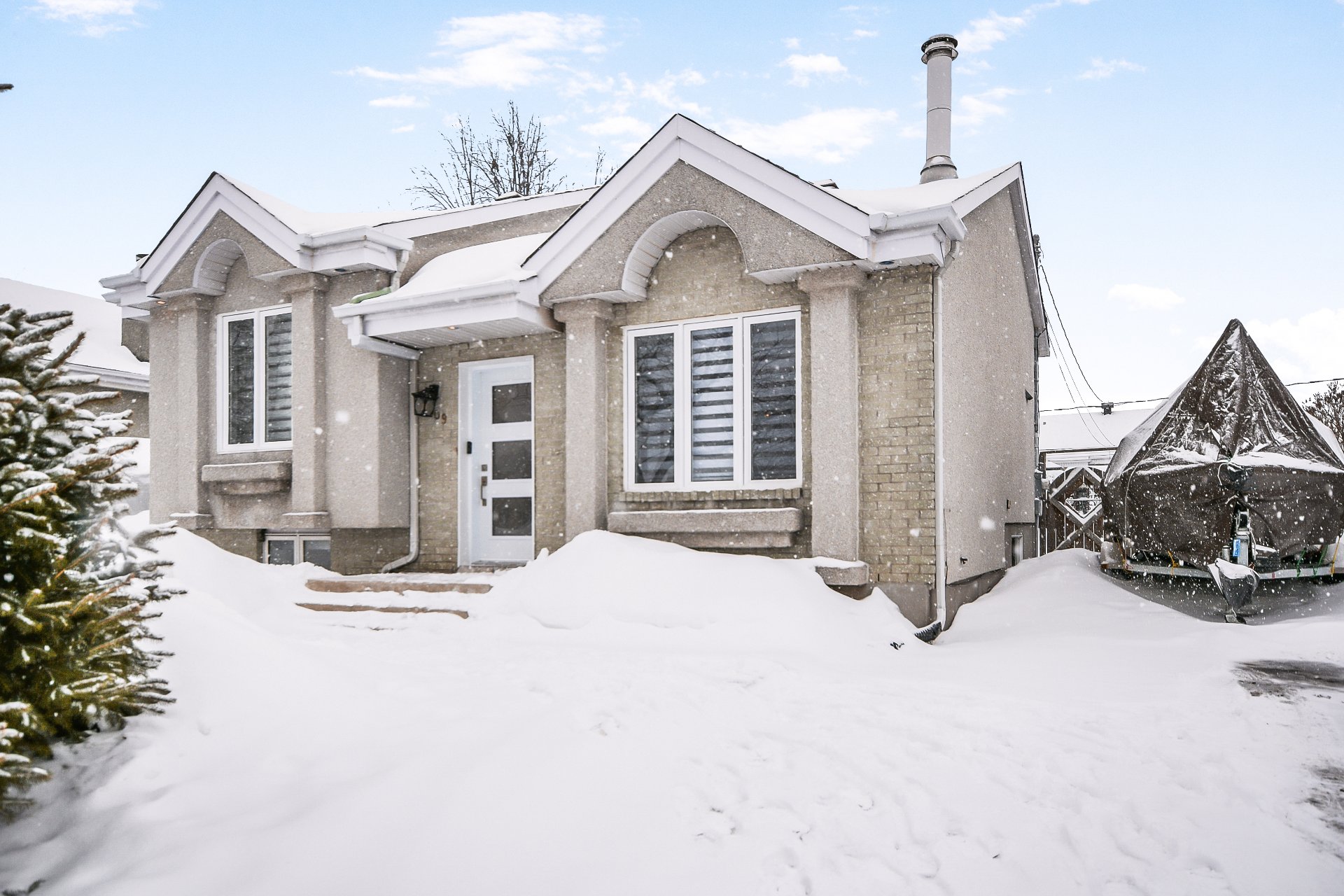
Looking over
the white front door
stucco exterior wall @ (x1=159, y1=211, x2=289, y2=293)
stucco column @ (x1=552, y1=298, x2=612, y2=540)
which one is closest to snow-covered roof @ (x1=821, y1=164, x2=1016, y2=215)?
stucco column @ (x1=552, y1=298, x2=612, y2=540)

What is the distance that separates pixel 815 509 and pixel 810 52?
10870 mm

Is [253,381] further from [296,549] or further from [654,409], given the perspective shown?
[654,409]

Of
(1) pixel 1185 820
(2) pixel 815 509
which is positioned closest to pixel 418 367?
(2) pixel 815 509

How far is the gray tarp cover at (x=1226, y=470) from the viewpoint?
8047 mm

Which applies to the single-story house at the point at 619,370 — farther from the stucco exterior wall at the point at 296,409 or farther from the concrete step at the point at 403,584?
the concrete step at the point at 403,584

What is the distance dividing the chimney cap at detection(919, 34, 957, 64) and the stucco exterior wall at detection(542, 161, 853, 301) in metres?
5.36

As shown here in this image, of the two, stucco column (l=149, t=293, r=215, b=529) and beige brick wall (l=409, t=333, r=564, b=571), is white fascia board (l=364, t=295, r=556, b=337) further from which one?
stucco column (l=149, t=293, r=215, b=529)

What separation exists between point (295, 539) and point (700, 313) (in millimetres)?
5944

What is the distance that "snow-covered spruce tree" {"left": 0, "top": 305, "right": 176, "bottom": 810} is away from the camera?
2742 mm

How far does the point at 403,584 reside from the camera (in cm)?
841

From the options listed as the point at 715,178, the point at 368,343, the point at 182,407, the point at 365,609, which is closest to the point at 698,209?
the point at 715,178

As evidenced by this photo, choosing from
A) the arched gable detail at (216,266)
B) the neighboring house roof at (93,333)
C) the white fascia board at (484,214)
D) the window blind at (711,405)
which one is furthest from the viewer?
the neighboring house roof at (93,333)

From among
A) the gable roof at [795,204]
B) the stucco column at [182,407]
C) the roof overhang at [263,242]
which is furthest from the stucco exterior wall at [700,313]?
the stucco column at [182,407]

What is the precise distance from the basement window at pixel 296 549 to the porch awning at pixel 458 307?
8.93 feet
